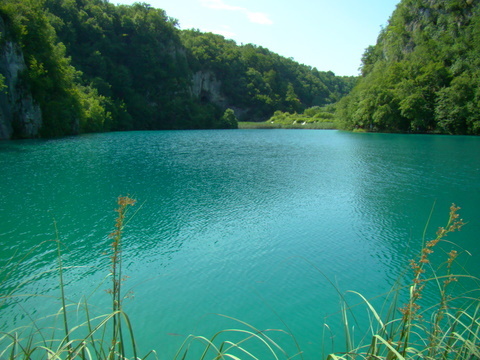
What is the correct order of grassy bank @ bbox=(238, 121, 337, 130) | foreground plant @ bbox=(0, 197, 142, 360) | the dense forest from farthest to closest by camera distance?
grassy bank @ bbox=(238, 121, 337, 130), the dense forest, foreground plant @ bbox=(0, 197, 142, 360)

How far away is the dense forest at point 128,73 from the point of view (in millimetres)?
A: 35812

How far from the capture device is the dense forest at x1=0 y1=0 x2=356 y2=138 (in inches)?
1410

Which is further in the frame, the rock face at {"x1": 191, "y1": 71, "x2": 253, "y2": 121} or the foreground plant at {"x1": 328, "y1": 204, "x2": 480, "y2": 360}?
the rock face at {"x1": 191, "y1": 71, "x2": 253, "y2": 121}

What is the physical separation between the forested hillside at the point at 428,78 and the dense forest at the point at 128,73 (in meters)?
36.0

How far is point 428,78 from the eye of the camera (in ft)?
165

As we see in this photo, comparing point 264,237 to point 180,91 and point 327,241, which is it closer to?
point 327,241

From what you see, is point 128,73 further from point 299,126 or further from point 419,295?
point 419,295

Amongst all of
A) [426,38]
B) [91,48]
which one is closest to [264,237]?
[426,38]

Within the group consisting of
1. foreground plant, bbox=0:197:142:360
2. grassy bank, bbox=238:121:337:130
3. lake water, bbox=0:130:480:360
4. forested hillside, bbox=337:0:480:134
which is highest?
forested hillside, bbox=337:0:480:134

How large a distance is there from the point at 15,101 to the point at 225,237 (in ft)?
109

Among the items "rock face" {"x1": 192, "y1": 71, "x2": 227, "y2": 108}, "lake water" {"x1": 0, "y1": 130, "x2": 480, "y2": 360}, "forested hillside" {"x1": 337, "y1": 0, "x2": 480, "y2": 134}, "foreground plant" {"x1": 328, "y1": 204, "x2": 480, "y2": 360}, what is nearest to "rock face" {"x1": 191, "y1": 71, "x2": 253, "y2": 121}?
"rock face" {"x1": 192, "y1": 71, "x2": 227, "y2": 108}

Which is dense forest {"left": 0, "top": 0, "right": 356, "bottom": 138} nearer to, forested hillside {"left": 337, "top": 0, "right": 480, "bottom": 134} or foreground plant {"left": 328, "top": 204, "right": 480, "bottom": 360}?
foreground plant {"left": 328, "top": 204, "right": 480, "bottom": 360}

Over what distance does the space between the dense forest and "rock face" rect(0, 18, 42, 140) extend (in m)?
0.13

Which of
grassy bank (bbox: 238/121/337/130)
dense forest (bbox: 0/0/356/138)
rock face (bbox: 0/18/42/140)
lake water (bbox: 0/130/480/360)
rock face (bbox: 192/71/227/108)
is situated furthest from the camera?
rock face (bbox: 192/71/227/108)
